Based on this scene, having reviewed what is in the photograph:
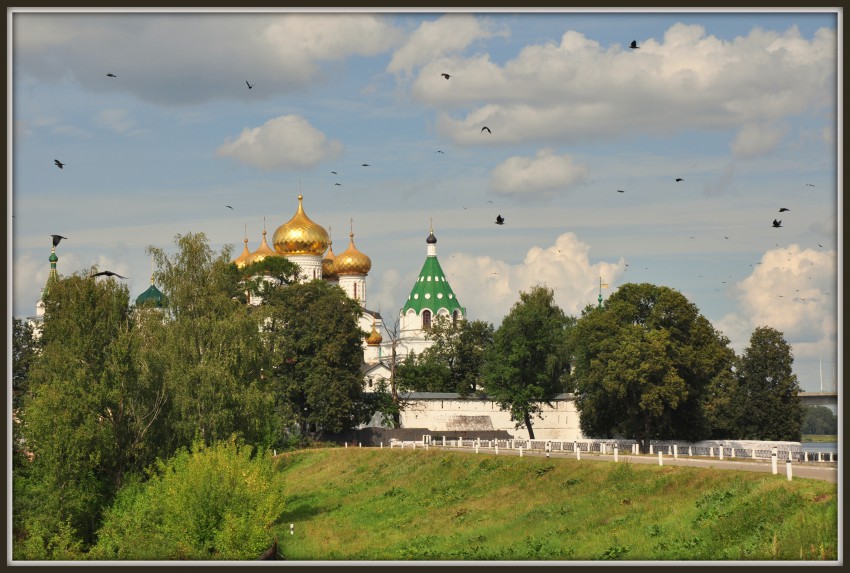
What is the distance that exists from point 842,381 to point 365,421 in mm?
54798

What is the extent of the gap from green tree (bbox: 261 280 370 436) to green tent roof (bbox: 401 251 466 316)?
68626 mm

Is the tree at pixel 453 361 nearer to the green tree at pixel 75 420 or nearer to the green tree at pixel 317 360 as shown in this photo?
the green tree at pixel 317 360

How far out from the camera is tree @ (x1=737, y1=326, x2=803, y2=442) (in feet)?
259

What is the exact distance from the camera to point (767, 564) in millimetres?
28438

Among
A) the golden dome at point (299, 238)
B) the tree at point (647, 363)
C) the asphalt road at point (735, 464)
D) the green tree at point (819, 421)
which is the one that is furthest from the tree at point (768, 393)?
the golden dome at point (299, 238)

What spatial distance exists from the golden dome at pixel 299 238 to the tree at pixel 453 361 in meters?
17.9

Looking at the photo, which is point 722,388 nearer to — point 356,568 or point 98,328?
point 98,328

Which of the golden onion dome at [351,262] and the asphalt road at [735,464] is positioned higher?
the golden onion dome at [351,262]

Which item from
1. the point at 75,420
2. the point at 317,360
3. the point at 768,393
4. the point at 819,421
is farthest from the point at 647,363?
the point at 819,421

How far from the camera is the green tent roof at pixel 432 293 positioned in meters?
148

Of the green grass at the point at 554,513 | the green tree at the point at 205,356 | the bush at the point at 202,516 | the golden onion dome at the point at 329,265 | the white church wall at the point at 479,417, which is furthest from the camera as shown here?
the golden onion dome at the point at 329,265

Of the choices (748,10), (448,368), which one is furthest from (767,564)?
(448,368)

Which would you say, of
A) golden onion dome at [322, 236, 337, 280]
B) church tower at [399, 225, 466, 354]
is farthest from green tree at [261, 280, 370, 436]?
church tower at [399, 225, 466, 354]

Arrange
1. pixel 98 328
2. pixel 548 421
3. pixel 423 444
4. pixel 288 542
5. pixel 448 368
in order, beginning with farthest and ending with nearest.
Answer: pixel 448 368 → pixel 548 421 → pixel 423 444 → pixel 98 328 → pixel 288 542
